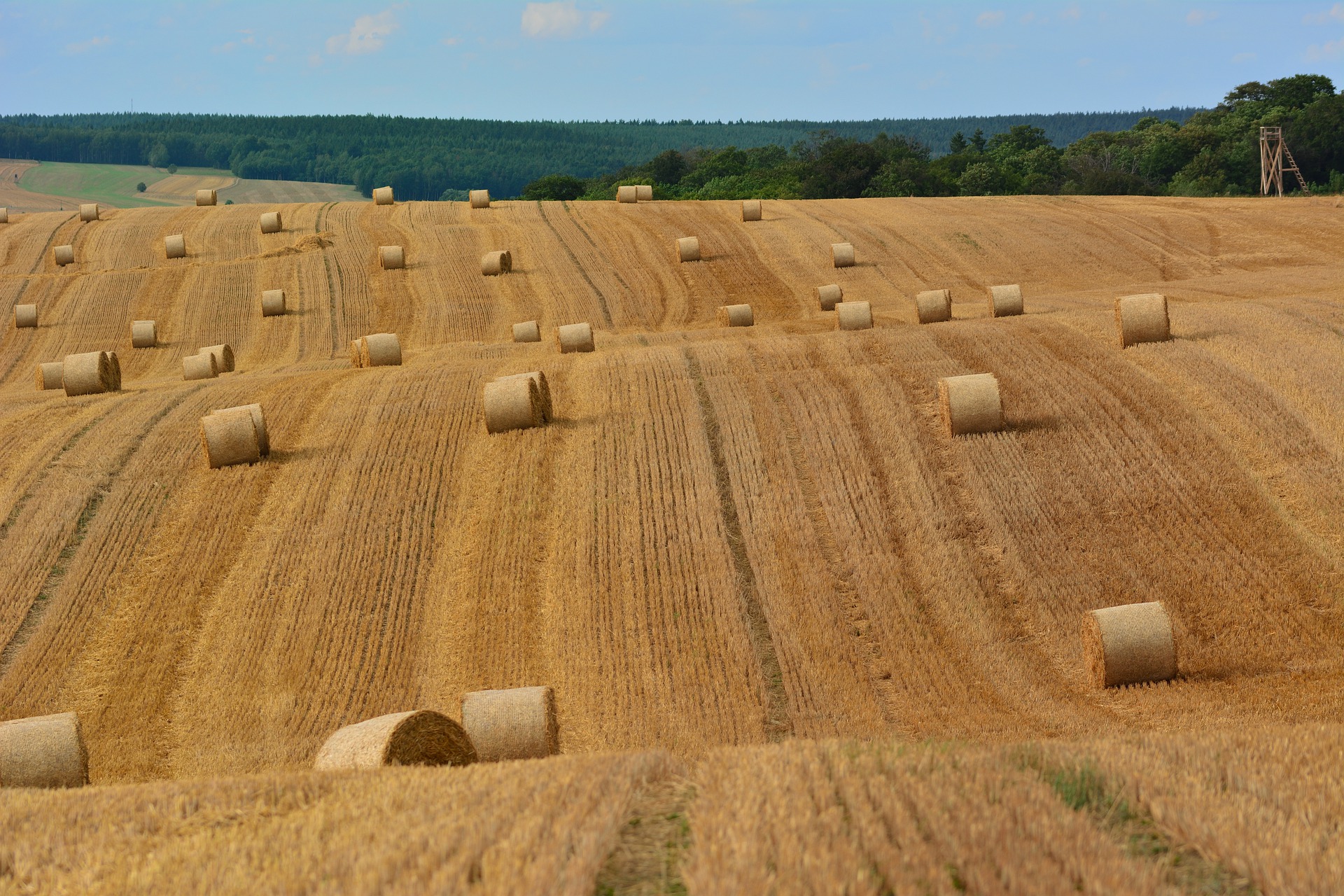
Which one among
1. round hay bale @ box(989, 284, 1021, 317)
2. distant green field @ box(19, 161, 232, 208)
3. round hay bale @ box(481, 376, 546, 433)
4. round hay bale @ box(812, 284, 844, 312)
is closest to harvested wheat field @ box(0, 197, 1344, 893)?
round hay bale @ box(481, 376, 546, 433)

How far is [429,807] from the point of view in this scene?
5.82 m

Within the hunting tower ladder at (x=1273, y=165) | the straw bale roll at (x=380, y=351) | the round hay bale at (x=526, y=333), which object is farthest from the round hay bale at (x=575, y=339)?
the hunting tower ladder at (x=1273, y=165)

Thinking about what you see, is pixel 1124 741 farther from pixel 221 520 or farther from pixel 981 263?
pixel 981 263

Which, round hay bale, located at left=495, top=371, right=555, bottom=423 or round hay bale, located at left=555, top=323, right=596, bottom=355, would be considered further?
round hay bale, located at left=555, top=323, right=596, bottom=355

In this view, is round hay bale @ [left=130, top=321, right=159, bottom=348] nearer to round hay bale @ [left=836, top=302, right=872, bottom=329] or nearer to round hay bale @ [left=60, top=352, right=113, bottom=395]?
round hay bale @ [left=60, top=352, right=113, bottom=395]

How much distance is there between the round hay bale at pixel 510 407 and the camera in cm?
1733

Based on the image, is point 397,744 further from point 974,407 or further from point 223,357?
point 223,357

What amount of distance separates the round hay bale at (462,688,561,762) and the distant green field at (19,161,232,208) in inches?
4518

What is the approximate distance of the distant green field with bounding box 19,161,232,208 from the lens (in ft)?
395

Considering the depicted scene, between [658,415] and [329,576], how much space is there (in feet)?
18.4

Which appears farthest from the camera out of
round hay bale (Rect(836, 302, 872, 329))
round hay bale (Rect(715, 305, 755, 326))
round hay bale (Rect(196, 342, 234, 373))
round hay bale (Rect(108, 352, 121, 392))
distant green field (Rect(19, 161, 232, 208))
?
distant green field (Rect(19, 161, 232, 208))

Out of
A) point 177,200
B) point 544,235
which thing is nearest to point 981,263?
point 544,235

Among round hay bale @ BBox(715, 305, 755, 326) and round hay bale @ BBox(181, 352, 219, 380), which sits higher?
round hay bale @ BBox(715, 305, 755, 326)

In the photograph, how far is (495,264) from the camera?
3562cm
